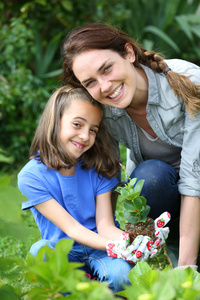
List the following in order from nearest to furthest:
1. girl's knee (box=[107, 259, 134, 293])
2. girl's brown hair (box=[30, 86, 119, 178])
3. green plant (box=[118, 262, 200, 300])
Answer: green plant (box=[118, 262, 200, 300]), girl's knee (box=[107, 259, 134, 293]), girl's brown hair (box=[30, 86, 119, 178])

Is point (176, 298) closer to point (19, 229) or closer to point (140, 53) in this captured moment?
point (19, 229)

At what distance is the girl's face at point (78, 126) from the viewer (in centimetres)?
199

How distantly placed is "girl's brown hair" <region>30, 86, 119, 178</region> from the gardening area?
15.7 inches

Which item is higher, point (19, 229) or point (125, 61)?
point (125, 61)

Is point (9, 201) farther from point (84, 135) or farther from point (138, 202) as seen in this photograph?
point (84, 135)

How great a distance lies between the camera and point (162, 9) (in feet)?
17.4

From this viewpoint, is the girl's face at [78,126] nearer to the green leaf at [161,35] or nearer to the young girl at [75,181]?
the young girl at [75,181]

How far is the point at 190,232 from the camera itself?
1.90m

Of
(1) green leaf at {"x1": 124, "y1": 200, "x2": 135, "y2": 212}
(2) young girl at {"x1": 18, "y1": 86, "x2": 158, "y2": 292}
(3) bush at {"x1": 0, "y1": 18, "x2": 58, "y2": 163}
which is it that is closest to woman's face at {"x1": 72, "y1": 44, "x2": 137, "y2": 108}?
(2) young girl at {"x1": 18, "y1": 86, "x2": 158, "y2": 292}

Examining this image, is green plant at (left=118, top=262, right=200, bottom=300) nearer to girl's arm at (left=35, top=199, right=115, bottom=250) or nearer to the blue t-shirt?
girl's arm at (left=35, top=199, right=115, bottom=250)

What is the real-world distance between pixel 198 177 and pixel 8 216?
1411mm

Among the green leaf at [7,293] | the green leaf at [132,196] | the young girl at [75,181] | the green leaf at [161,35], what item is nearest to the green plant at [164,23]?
the green leaf at [161,35]

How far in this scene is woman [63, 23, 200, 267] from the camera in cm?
192

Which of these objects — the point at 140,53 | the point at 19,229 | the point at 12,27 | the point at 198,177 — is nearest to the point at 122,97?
the point at 140,53
